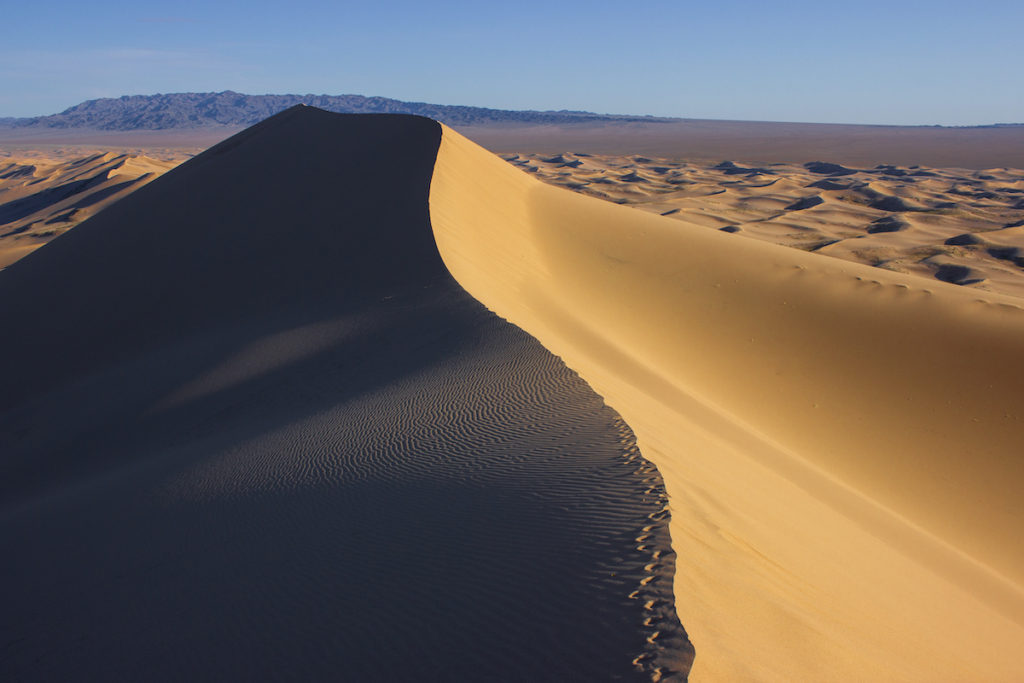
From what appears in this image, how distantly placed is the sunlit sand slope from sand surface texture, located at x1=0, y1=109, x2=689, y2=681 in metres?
0.52

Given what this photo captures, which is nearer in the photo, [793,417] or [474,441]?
[474,441]

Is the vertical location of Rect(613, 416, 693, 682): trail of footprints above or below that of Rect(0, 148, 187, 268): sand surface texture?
above

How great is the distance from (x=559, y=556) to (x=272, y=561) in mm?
1836

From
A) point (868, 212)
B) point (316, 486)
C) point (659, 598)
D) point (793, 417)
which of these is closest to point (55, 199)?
point (316, 486)

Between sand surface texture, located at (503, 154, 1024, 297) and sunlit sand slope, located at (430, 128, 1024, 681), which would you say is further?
sand surface texture, located at (503, 154, 1024, 297)

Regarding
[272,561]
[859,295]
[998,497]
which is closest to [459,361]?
[272,561]

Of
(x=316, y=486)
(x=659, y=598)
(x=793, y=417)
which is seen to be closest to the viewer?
(x=659, y=598)

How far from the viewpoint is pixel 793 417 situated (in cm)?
947

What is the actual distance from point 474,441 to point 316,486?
1.28 metres

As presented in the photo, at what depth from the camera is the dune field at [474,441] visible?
3367 millimetres

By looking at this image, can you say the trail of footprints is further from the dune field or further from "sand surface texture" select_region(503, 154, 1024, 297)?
"sand surface texture" select_region(503, 154, 1024, 297)

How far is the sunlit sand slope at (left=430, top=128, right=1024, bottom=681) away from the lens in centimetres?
383

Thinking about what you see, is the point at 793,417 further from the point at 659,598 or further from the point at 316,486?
the point at 659,598

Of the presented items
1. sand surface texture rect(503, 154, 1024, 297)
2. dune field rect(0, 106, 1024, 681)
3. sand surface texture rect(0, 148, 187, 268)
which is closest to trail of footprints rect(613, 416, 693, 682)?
dune field rect(0, 106, 1024, 681)
